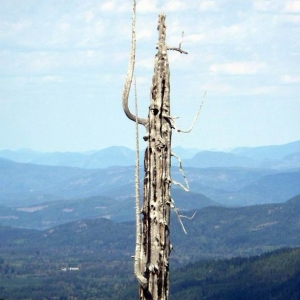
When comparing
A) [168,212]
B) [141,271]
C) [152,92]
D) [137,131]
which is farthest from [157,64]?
[141,271]

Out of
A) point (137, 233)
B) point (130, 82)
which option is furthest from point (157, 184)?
point (130, 82)

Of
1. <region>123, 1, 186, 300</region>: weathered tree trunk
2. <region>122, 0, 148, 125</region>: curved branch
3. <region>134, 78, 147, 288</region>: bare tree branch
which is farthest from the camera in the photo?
<region>123, 1, 186, 300</region>: weathered tree trunk

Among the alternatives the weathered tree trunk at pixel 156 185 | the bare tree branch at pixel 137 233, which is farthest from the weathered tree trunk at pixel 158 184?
the bare tree branch at pixel 137 233

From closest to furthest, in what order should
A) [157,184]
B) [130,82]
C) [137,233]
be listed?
1. [137,233]
2. [130,82]
3. [157,184]

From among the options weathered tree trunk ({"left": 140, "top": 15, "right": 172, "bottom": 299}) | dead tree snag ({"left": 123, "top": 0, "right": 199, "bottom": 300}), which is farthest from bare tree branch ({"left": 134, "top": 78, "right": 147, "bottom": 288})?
weathered tree trunk ({"left": 140, "top": 15, "right": 172, "bottom": 299})

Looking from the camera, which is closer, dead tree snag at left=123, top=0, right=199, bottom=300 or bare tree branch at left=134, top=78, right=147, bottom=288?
bare tree branch at left=134, top=78, right=147, bottom=288

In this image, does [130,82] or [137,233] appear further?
[130,82]

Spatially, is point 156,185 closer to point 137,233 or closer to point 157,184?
point 157,184

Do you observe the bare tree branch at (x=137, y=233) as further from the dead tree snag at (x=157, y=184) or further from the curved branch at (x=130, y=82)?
the curved branch at (x=130, y=82)

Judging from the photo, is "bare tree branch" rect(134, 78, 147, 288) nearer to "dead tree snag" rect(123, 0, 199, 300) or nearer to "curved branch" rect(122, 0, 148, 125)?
"dead tree snag" rect(123, 0, 199, 300)

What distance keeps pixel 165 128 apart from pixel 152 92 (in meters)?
0.69

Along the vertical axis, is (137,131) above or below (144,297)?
above

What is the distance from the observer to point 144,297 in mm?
16672

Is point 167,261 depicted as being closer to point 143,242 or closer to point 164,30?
point 143,242
